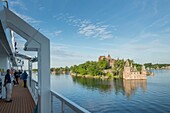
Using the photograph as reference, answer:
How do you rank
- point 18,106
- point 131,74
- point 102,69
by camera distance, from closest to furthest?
point 18,106, point 131,74, point 102,69

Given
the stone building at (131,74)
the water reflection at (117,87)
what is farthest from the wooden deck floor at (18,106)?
the stone building at (131,74)

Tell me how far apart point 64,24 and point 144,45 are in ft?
149

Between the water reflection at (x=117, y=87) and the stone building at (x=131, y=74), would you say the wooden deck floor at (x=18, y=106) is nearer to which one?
the water reflection at (x=117, y=87)

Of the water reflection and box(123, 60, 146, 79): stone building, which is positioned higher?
box(123, 60, 146, 79): stone building

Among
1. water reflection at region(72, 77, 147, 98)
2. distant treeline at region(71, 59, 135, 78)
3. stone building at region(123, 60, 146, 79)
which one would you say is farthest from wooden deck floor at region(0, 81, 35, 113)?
distant treeline at region(71, 59, 135, 78)

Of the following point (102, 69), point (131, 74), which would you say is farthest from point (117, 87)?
point (102, 69)

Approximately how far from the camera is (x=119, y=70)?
91.4 metres

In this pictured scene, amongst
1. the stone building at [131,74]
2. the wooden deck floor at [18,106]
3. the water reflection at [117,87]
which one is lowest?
the water reflection at [117,87]

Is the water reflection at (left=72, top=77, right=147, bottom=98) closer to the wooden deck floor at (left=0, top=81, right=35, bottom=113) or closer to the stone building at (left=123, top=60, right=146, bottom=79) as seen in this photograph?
the stone building at (left=123, top=60, right=146, bottom=79)

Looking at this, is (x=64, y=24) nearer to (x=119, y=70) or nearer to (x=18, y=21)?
(x=18, y=21)

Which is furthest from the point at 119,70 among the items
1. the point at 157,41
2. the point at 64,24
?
the point at 64,24

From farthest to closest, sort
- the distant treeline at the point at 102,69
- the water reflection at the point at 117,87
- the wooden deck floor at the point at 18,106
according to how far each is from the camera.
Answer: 1. the distant treeline at the point at 102,69
2. the water reflection at the point at 117,87
3. the wooden deck floor at the point at 18,106

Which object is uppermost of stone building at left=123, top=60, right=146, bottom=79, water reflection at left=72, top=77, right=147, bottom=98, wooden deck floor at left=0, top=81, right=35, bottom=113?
wooden deck floor at left=0, top=81, right=35, bottom=113

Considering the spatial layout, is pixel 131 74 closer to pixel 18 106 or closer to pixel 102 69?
pixel 102 69
